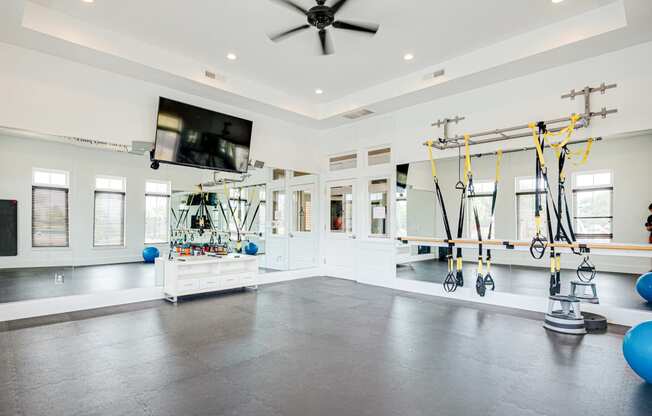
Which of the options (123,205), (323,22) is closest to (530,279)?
(323,22)

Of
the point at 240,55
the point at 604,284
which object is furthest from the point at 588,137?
the point at 240,55

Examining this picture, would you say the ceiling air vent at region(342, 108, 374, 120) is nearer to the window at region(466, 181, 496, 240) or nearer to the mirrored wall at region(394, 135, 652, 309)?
the mirrored wall at region(394, 135, 652, 309)

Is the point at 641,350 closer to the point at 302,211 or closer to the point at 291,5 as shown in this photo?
the point at 291,5

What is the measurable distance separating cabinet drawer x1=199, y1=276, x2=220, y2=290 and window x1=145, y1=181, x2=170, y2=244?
3.25ft

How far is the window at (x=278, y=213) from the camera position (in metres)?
8.20

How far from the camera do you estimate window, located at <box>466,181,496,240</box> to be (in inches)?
233

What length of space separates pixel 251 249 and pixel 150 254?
2.04 m

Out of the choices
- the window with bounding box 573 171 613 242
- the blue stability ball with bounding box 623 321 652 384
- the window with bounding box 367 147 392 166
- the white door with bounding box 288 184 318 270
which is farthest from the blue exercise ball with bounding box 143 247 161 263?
the window with bounding box 573 171 613 242

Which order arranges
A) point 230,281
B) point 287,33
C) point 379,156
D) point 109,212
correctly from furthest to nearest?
point 379,156, point 230,281, point 109,212, point 287,33

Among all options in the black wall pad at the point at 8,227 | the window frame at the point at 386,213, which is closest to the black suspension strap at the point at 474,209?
the window frame at the point at 386,213

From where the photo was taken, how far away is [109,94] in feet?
18.1

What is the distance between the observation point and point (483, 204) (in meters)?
5.99

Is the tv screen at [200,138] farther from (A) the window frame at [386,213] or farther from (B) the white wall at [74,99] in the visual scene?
(A) the window frame at [386,213]

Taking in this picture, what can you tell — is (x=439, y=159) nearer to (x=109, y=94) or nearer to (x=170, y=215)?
(x=170, y=215)
